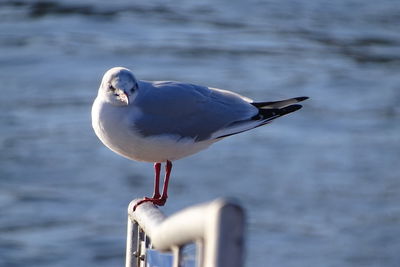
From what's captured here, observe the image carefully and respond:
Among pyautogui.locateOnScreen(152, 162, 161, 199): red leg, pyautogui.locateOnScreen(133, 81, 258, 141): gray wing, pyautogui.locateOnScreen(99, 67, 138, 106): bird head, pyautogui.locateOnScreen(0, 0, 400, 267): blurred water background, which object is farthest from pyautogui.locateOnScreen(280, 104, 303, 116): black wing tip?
pyautogui.locateOnScreen(0, 0, 400, 267): blurred water background

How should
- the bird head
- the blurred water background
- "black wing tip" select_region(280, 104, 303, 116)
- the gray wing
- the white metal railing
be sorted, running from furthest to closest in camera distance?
the blurred water background < "black wing tip" select_region(280, 104, 303, 116) < the gray wing < the bird head < the white metal railing

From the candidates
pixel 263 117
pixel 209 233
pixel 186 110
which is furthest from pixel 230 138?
pixel 209 233

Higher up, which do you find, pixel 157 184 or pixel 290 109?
pixel 290 109

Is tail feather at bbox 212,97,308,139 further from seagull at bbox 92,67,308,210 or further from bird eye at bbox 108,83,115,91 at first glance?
bird eye at bbox 108,83,115,91

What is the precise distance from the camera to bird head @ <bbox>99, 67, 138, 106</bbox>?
385 centimetres

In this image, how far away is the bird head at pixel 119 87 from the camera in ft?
12.6

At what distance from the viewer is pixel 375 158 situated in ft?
Answer: 36.6

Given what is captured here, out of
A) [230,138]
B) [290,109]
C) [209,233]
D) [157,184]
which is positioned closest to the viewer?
[209,233]

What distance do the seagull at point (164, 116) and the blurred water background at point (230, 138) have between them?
4.54 metres

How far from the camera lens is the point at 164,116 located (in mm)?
4188

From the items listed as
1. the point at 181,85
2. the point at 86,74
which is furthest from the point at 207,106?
the point at 86,74

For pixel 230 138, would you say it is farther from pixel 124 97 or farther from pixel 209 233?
pixel 209 233

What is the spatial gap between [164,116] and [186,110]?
10 cm

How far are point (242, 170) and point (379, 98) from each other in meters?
2.97
